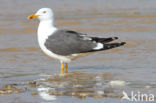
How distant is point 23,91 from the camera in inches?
258

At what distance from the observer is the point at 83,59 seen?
933cm

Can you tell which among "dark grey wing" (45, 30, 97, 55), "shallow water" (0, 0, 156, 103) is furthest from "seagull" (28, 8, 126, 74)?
"shallow water" (0, 0, 156, 103)

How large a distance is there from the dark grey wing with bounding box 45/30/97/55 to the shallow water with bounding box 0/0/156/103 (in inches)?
13.8

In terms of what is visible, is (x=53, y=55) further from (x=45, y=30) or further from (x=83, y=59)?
(x=83, y=59)

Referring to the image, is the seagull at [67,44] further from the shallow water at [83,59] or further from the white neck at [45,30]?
the shallow water at [83,59]

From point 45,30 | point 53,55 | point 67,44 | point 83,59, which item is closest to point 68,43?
point 67,44

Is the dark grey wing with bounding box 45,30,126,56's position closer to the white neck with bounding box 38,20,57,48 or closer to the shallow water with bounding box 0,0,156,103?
the white neck with bounding box 38,20,57,48

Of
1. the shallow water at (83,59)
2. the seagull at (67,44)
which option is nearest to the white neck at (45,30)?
the seagull at (67,44)

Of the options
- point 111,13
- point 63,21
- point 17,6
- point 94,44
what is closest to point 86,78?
point 94,44

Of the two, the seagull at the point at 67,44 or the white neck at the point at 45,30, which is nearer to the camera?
the seagull at the point at 67,44

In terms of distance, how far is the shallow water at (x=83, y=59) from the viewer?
6.45 metres

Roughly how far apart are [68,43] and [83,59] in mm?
1067

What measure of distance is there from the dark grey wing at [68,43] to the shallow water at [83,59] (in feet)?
1.15

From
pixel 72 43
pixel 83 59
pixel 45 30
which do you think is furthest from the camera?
pixel 83 59
